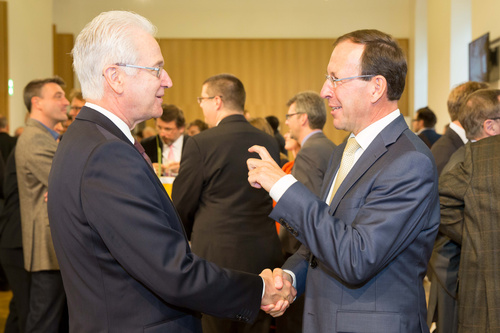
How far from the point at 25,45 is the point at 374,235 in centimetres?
948

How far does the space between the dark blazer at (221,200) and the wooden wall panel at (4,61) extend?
654 cm

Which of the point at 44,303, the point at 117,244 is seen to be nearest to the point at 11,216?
the point at 44,303

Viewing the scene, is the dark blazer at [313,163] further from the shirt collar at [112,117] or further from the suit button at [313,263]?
the shirt collar at [112,117]

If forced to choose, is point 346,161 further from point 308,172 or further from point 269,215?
point 308,172

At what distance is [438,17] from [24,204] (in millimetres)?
8620

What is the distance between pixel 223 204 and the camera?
348 centimetres

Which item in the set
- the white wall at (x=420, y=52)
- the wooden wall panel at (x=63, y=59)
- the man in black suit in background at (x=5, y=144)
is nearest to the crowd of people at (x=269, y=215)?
the man in black suit in background at (x=5, y=144)

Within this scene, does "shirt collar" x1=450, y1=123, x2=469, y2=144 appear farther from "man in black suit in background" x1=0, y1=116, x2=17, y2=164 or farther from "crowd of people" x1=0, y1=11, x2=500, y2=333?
"man in black suit in background" x1=0, y1=116, x2=17, y2=164

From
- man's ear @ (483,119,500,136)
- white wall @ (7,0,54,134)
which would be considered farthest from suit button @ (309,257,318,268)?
white wall @ (7,0,54,134)

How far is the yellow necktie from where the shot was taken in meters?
1.98

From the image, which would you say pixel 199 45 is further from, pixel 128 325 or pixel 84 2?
pixel 128 325

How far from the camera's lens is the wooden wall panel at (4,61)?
877 cm

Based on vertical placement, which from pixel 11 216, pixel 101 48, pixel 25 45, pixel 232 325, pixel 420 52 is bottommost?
pixel 232 325

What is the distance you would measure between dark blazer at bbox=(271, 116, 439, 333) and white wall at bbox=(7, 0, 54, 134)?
8.52 metres
